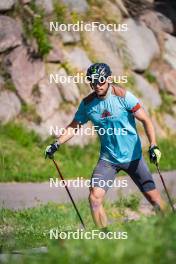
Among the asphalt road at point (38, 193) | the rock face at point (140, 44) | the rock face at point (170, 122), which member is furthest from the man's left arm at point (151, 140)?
the rock face at point (140, 44)

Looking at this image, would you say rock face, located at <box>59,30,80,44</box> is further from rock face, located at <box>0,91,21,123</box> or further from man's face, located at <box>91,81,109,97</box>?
man's face, located at <box>91,81,109,97</box>

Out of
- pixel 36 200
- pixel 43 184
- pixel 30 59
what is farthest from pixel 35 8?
pixel 36 200

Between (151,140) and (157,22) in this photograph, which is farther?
(157,22)

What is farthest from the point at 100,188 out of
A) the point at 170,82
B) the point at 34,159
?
the point at 170,82

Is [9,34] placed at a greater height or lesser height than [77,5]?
greater

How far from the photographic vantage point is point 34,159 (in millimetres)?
17328

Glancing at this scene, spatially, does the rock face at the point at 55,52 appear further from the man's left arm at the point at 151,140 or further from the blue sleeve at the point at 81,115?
the man's left arm at the point at 151,140

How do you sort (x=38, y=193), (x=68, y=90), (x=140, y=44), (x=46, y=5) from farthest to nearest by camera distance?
(x=140, y=44) < (x=46, y=5) < (x=68, y=90) < (x=38, y=193)

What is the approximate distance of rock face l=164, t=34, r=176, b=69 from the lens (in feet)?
77.7

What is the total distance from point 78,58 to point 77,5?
1.49m

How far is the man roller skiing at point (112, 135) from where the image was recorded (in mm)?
9602

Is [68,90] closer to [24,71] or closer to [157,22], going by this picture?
[24,71]

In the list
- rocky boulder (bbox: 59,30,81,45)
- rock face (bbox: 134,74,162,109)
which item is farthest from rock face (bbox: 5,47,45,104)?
rock face (bbox: 134,74,162,109)

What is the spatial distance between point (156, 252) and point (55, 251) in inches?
21.9
